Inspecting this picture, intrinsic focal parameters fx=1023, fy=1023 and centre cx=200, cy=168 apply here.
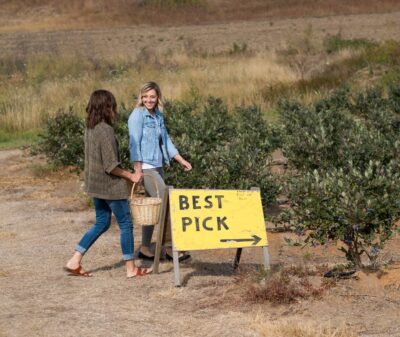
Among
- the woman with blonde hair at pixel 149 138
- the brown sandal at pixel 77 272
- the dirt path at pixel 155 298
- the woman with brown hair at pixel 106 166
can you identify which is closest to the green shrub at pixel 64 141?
the dirt path at pixel 155 298

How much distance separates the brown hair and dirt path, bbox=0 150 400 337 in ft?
4.79

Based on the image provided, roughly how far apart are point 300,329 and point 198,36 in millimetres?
42288

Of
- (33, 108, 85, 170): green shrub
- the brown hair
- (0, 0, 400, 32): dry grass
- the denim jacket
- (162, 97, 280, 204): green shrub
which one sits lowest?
(0, 0, 400, 32): dry grass

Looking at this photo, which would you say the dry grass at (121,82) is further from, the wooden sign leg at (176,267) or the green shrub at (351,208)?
the green shrub at (351,208)

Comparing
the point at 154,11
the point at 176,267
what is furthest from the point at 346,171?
the point at 154,11

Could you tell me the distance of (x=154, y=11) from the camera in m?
61.3

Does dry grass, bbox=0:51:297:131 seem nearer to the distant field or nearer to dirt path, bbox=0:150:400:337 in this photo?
the distant field

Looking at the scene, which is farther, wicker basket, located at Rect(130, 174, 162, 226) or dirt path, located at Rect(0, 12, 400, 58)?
dirt path, located at Rect(0, 12, 400, 58)

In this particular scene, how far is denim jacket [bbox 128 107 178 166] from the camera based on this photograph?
31.2 feet

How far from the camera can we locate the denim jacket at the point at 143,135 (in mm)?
9508

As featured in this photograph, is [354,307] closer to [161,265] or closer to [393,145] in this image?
[161,265]

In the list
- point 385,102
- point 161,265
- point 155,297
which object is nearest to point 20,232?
point 161,265

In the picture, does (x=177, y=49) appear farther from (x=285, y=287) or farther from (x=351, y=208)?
(x=285, y=287)

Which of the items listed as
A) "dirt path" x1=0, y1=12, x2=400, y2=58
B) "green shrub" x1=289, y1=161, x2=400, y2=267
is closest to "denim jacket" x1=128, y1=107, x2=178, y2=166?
"green shrub" x1=289, y1=161, x2=400, y2=267
